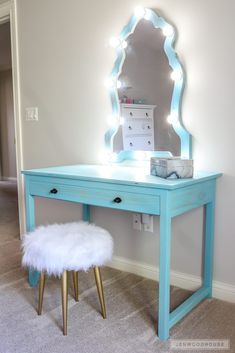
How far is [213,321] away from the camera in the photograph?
163 cm

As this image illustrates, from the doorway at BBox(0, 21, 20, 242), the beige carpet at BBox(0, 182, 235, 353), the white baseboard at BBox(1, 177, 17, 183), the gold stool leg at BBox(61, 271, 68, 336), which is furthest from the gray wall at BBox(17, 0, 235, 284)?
the white baseboard at BBox(1, 177, 17, 183)

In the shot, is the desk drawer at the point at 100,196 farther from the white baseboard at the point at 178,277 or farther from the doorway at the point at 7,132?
the doorway at the point at 7,132

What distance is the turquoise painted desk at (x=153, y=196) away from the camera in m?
1.46

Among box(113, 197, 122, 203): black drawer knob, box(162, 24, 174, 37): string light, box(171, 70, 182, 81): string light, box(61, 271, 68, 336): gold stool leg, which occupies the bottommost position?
box(61, 271, 68, 336): gold stool leg

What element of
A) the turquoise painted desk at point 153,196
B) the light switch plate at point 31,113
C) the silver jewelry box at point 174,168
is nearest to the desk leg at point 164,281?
the turquoise painted desk at point 153,196

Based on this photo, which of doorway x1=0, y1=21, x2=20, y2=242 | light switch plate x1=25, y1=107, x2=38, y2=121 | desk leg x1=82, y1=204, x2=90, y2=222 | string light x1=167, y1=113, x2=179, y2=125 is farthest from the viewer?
doorway x1=0, y1=21, x2=20, y2=242

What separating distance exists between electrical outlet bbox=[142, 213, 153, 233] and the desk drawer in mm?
513

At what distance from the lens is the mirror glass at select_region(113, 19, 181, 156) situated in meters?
1.91

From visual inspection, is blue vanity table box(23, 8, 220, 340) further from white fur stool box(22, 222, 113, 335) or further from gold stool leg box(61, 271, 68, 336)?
gold stool leg box(61, 271, 68, 336)

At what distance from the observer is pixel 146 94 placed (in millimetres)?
1995

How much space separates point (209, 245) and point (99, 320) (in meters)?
0.69

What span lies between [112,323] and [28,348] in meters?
0.40

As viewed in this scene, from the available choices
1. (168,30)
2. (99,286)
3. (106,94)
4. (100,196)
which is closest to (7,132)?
(106,94)

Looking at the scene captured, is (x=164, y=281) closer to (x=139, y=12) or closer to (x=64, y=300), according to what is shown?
(x=64, y=300)
